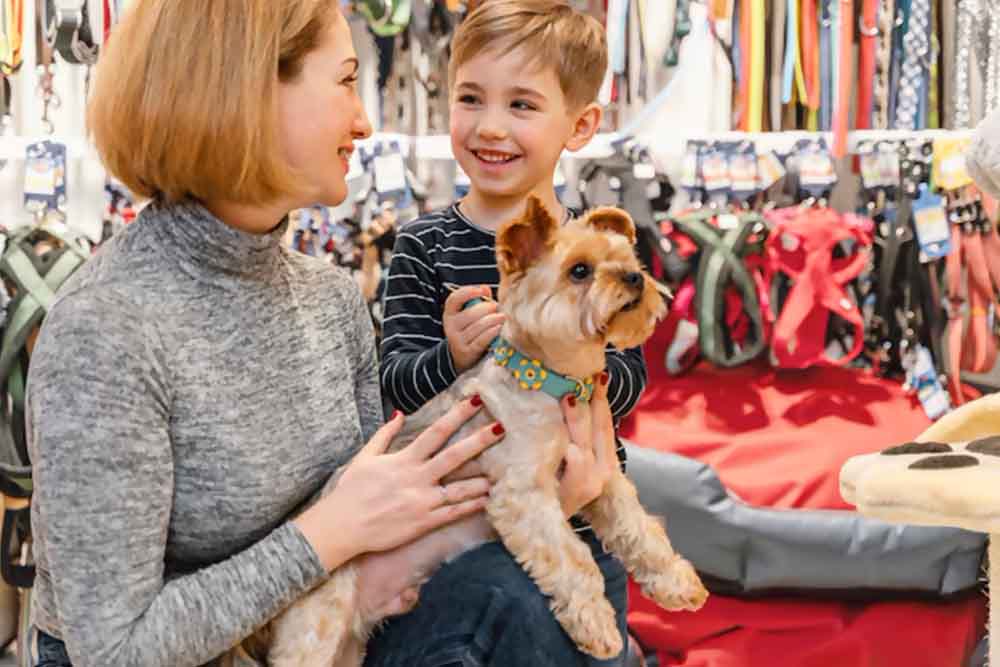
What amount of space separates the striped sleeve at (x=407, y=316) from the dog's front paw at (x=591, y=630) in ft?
1.37

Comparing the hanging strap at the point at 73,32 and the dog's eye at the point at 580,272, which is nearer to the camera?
the dog's eye at the point at 580,272

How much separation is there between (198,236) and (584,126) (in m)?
0.72

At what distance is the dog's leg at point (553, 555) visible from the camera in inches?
45.2

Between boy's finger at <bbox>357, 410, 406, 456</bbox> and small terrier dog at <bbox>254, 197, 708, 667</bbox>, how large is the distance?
35mm

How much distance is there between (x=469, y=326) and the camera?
51.6 inches

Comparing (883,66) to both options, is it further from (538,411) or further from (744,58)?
(538,411)

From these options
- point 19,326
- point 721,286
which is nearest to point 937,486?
point 721,286

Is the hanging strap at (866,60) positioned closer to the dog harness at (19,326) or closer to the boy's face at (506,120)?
the boy's face at (506,120)

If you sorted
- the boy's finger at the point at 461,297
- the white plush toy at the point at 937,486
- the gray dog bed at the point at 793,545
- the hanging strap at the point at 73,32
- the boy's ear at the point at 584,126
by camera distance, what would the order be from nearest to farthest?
the white plush toy at the point at 937,486 → the boy's finger at the point at 461,297 → the boy's ear at the point at 584,126 → the gray dog bed at the point at 793,545 → the hanging strap at the point at 73,32

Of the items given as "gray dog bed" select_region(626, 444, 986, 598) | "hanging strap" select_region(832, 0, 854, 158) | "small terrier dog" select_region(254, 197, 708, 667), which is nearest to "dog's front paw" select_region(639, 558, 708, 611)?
"small terrier dog" select_region(254, 197, 708, 667)

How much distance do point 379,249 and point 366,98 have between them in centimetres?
42

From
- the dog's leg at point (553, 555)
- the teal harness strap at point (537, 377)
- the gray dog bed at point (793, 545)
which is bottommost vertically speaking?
the gray dog bed at point (793, 545)

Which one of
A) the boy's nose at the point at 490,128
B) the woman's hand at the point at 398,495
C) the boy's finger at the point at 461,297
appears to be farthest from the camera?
the boy's nose at the point at 490,128

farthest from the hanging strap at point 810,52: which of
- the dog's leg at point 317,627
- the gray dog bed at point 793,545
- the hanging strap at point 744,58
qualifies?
the dog's leg at point 317,627
